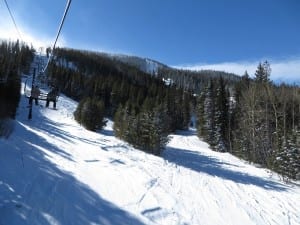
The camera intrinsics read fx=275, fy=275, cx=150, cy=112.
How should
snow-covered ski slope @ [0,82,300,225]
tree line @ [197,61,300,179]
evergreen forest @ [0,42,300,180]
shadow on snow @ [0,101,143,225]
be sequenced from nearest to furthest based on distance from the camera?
shadow on snow @ [0,101,143,225]
snow-covered ski slope @ [0,82,300,225]
tree line @ [197,61,300,179]
evergreen forest @ [0,42,300,180]

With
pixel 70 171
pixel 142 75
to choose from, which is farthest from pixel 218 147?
pixel 142 75

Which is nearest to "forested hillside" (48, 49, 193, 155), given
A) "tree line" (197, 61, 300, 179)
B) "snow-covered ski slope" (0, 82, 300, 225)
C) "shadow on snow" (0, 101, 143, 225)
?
"snow-covered ski slope" (0, 82, 300, 225)

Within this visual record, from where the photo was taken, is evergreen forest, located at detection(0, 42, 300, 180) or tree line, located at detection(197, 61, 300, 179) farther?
evergreen forest, located at detection(0, 42, 300, 180)

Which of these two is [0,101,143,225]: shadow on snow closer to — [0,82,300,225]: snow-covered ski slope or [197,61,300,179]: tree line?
[0,82,300,225]: snow-covered ski slope

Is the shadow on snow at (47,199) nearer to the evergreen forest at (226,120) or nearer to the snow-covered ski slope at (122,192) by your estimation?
the snow-covered ski slope at (122,192)

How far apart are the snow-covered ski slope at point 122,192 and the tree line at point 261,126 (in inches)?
91.8

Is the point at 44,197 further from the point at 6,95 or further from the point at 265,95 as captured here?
the point at 265,95

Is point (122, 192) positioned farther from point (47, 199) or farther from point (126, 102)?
point (126, 102)

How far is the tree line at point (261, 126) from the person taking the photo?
1575 centimetres

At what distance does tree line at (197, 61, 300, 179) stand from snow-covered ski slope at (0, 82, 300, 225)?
2.33 meters

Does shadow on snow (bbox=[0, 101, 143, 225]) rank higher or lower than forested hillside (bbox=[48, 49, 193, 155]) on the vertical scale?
lower

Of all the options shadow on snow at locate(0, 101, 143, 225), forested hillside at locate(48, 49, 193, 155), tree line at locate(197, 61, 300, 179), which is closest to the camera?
shadow on snow at locate(0, 101, 143, 225)

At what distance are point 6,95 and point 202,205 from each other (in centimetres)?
2045

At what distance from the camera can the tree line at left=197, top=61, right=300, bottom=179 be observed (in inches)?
620
